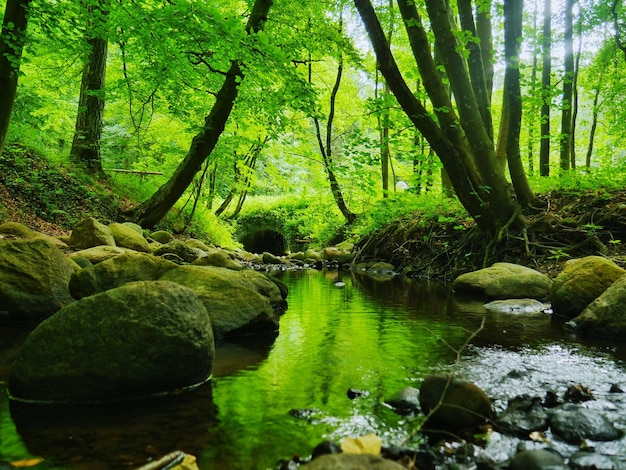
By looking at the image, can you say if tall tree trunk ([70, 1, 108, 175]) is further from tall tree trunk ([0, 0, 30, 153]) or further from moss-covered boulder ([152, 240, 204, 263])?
tall tree trunk ([0, 0, 30, 153])

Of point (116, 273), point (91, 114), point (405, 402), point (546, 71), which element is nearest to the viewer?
point (405, 402)

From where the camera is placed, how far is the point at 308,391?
9.50 feet

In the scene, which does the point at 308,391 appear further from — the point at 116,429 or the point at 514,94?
the point at 514,94

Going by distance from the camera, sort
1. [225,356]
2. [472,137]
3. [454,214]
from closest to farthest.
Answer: [225,356]
[472,137]
[454,214]

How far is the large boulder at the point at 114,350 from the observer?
2.68m

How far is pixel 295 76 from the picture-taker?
324 inches

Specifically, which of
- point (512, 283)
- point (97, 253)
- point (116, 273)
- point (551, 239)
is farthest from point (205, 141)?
point (551, 239)

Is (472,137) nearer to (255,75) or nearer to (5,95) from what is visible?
(255,75)

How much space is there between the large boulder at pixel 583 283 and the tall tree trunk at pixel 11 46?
24.6 ft

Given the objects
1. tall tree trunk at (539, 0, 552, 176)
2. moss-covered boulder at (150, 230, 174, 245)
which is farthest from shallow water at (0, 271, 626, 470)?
tall tree trunk at (539, 0, 552, 176)

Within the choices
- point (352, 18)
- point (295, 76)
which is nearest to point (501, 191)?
point (295, 76)

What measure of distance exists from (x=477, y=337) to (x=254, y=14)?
8359mm

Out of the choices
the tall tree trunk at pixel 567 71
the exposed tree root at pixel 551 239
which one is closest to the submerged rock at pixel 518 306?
the exposed tree root at pixel 551 239

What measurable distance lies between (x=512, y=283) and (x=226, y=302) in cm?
456
